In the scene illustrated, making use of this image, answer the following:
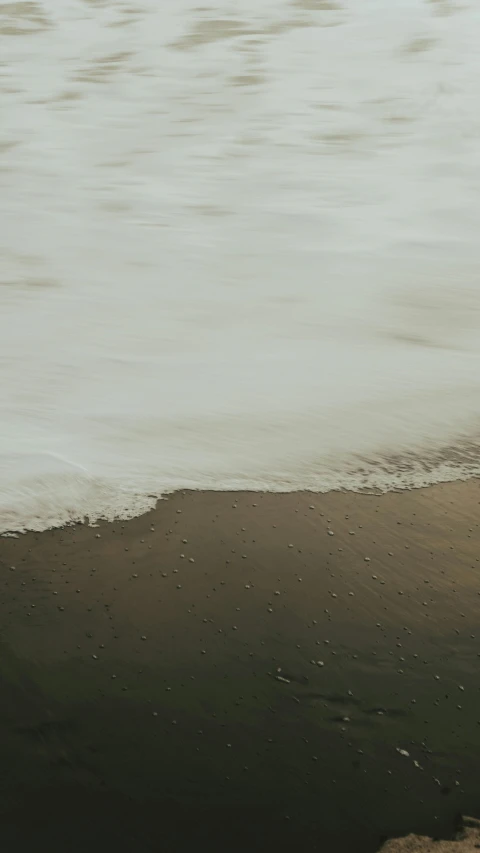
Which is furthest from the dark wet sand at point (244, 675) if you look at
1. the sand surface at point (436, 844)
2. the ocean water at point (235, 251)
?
the ocean water at point (235, 251)

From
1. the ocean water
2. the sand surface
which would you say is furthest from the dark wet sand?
the ocean water

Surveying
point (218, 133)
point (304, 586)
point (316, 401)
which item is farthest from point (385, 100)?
point (304, 586)

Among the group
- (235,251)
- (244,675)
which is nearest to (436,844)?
(244,675)

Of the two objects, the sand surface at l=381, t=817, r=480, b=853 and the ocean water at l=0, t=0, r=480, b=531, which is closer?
the sand surface at l=381, t=817, r=480, b=853

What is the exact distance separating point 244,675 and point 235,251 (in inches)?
61.9

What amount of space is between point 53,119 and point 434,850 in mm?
3013

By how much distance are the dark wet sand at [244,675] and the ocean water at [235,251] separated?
128 millimetres

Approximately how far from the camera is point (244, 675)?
1.15 m

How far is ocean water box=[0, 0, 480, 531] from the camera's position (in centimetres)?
165

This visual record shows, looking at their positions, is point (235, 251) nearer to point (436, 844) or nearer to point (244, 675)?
point (244, 675)

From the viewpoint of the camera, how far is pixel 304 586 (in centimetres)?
131

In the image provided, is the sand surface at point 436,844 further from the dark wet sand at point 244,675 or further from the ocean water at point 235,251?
the ocean water at point 235,251

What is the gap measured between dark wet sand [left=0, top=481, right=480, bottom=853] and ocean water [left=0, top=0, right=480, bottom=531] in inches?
5.1

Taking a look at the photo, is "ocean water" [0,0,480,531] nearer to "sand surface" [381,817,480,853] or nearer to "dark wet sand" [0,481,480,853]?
"dark wet sand" [0,481,480,853]
